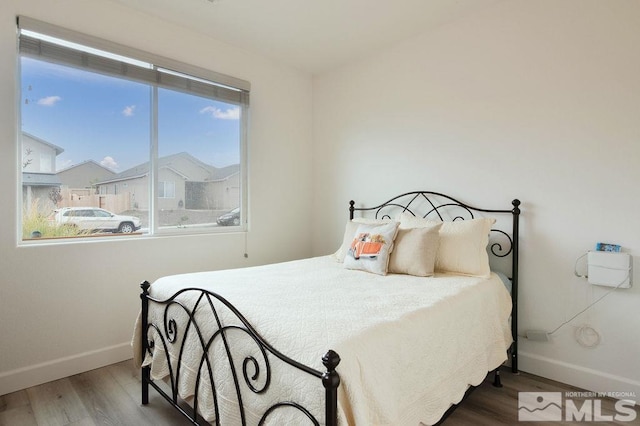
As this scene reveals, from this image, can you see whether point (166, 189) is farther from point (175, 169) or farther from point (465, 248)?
point (465, 248)

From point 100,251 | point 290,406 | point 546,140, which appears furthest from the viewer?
point 100,251

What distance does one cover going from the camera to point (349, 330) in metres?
1.25

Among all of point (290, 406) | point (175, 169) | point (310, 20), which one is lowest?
point (290, 406)

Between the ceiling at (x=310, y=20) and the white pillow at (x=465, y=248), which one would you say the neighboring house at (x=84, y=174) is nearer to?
the ceiling at (x=310, y=20)

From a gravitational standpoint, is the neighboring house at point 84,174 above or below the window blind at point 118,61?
below

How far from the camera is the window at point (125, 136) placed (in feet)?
7.46

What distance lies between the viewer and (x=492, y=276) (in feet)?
7.33

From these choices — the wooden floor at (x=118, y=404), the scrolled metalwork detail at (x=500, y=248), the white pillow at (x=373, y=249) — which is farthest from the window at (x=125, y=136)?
the scrolled metalwork detail at (x=500, y=248)

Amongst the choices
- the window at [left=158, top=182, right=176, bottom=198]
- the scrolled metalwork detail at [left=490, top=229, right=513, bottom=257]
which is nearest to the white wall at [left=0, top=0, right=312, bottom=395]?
the window at [left=158, top=182, right=176, bottom=198]

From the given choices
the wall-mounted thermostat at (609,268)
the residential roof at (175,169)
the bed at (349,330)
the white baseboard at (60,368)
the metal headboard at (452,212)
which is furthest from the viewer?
the residential roof at (175,169)

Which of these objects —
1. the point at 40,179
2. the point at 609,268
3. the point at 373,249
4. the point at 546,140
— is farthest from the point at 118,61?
the point at 609,268

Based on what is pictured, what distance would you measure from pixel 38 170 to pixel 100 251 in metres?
0.65

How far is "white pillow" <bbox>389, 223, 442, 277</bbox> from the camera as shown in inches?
88.1

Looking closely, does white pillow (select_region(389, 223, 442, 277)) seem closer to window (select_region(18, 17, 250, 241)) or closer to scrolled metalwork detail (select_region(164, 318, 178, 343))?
scrolled metalwork detail (select_region(164, 318, 178, 343))
